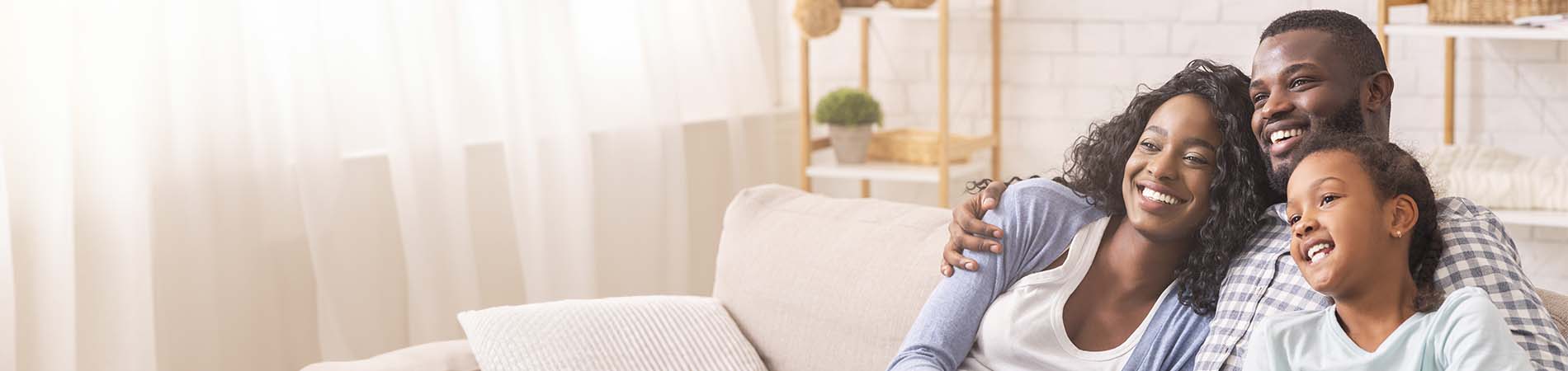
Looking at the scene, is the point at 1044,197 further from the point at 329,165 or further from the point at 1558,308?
the point at 329,165

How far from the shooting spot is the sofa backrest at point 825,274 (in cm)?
196

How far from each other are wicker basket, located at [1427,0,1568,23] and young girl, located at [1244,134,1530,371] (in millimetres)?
1579

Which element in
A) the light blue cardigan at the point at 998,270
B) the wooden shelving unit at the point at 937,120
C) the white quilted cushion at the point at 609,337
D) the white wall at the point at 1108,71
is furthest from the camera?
the wooden shelving unit at the point at 937,120

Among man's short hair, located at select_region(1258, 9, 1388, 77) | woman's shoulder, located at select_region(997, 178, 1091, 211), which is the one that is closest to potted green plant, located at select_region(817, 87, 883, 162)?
woman's shoulder, located at select_region(997, 178, 1091, 211)

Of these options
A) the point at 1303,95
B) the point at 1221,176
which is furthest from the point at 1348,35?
the point at 1221,176

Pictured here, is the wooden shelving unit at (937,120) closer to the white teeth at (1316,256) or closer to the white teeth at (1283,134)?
the white teeth at (1283,134)

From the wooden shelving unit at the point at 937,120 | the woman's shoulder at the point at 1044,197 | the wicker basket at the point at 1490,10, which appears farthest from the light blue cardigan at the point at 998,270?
the wooden shelving unit at the point at 937,120

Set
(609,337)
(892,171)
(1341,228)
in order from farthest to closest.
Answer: (892,171)
(609,337)
(1341,228)

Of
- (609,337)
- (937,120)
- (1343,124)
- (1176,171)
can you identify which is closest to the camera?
(1343,124)

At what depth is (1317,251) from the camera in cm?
136

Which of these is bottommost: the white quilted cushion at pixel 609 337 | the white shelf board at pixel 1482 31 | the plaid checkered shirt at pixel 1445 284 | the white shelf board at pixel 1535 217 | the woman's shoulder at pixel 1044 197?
the white quilted cushion at pixel 609 337

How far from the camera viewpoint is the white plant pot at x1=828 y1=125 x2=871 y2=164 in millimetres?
3553

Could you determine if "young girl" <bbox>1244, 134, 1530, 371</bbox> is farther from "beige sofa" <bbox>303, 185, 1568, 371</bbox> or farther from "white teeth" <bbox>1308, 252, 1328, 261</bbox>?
"beige sofa" <bbox>303, 185, 1568, 371</bbox>

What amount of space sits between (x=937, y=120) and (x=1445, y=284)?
2475 mm
